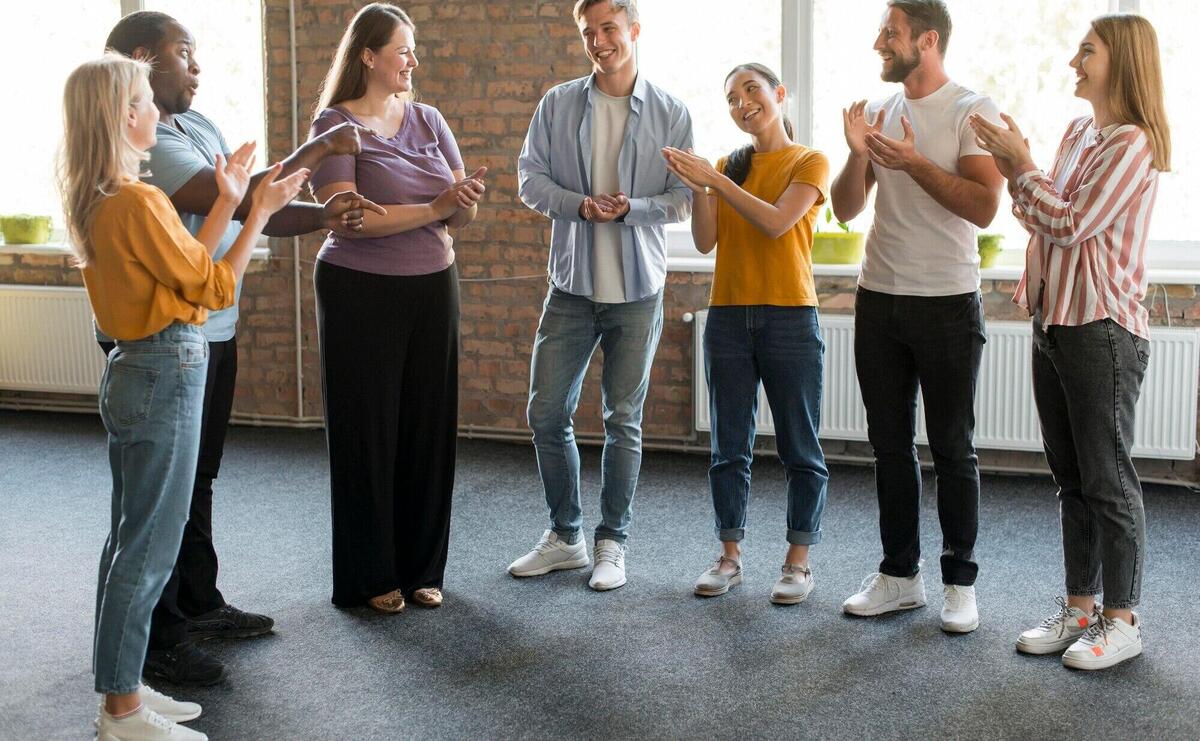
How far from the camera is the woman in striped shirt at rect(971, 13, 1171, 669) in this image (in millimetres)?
2795

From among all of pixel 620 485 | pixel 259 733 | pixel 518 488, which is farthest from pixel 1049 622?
pixel 518 488

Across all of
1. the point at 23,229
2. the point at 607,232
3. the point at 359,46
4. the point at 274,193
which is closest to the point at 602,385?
the point at 607,232

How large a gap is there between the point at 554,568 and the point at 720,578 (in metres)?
0.55

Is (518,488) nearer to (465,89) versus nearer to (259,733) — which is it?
(465,89)

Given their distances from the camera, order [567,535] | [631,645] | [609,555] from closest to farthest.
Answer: [631,645] → [609,555] → [567,535]

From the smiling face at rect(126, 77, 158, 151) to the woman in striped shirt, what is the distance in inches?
74.3

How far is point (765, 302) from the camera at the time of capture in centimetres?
337

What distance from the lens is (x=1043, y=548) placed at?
4020mm

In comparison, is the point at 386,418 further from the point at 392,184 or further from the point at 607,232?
the point at 607,232

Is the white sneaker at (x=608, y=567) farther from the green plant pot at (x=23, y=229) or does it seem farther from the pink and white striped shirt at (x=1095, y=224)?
the green plant pot at (x=23, y=229)

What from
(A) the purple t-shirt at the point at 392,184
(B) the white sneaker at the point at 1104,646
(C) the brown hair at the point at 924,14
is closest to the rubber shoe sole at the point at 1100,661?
(B) the white sneaker at the point at 1104,646

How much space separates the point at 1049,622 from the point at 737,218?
1.38 m

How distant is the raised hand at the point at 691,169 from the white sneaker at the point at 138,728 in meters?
1.87

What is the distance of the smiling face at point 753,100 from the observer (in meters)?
3.31
